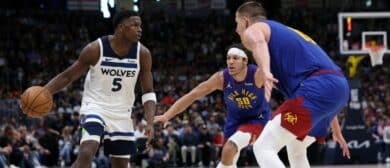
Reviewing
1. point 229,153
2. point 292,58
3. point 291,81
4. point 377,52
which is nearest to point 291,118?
point 291,81

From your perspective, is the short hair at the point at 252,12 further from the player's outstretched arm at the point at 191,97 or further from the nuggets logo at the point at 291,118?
the player's outstretched arm at the point at 191,97

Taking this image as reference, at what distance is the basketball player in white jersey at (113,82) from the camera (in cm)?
742

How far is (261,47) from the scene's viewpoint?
5914 mm

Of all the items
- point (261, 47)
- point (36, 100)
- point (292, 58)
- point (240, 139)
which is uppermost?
point (261, 47)

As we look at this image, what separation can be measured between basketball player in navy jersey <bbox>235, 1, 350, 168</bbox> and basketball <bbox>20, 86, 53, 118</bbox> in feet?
7.26

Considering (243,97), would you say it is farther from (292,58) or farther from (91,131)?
(292,58)

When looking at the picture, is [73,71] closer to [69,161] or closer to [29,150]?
[29,150]

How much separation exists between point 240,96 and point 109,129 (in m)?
1.69

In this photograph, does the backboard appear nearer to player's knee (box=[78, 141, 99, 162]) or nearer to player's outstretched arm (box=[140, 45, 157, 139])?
player's outstretched arm (box=[140, 45, 157, 139])

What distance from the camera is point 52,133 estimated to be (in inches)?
750

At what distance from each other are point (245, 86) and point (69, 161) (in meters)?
11.9

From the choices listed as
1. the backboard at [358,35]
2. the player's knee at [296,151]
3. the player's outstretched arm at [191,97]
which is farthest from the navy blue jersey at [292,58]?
the backboard at [358,35]

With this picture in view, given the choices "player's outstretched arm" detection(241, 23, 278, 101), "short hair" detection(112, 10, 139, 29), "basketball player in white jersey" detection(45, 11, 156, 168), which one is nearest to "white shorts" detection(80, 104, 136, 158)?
"basketball player in white jersey" detection(45, 11, 156, 168)

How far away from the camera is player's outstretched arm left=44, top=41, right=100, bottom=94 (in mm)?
7398
